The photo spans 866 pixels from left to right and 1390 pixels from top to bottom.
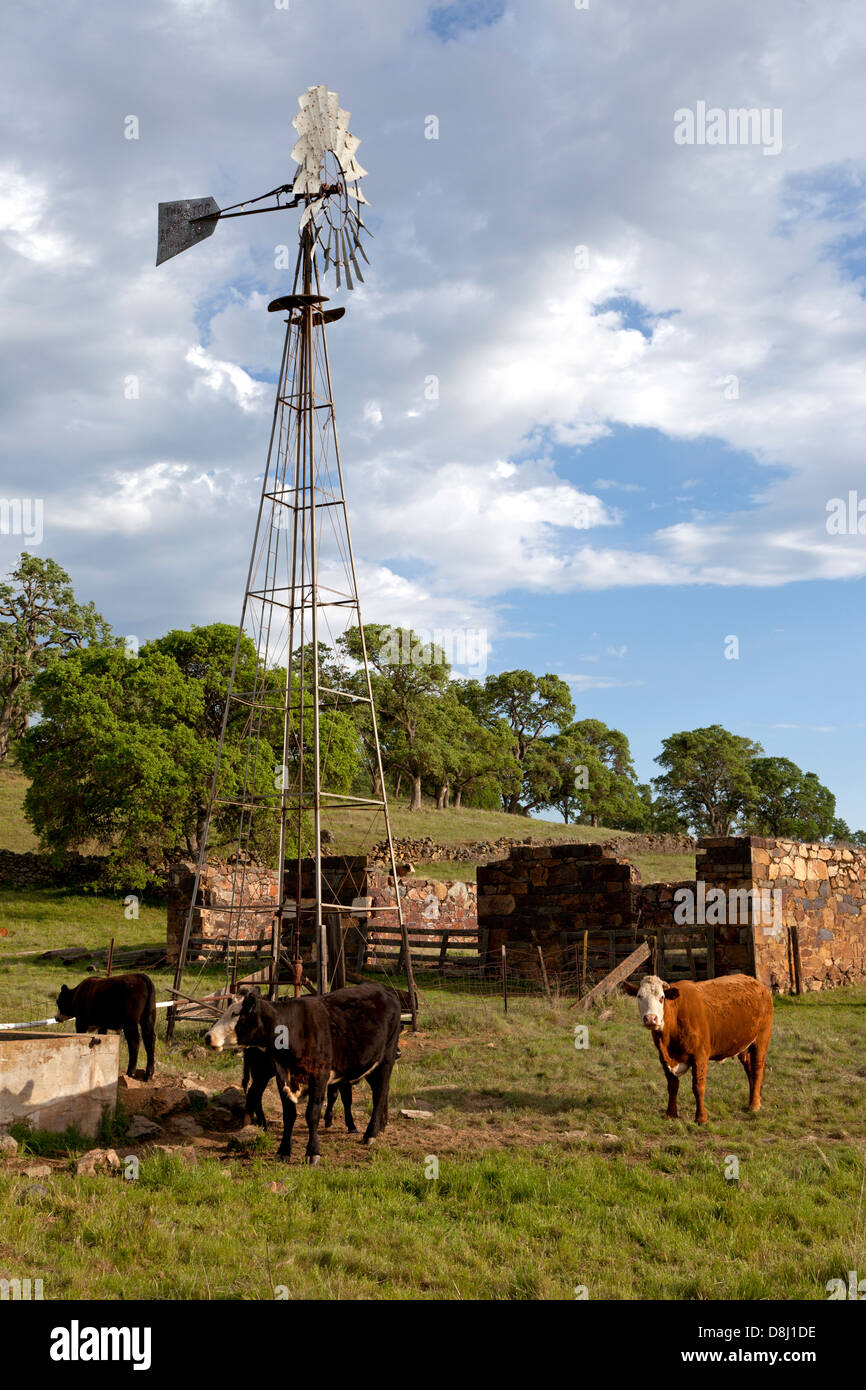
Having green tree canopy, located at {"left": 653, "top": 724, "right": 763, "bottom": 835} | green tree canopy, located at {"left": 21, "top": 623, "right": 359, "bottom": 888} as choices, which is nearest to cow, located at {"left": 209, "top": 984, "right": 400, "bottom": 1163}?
green tree canopy, located at {"left": 21, "top": 623, "right": 359, "bottom": 888}

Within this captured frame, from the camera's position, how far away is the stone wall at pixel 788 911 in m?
19.9

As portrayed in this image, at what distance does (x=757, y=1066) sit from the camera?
11.0 m

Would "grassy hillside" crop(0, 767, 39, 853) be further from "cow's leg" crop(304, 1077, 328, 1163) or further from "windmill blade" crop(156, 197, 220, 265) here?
"cow's leg" crop(304, 1077, 328, 1163)

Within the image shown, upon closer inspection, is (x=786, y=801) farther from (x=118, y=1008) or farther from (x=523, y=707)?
(x=118, y=1008)

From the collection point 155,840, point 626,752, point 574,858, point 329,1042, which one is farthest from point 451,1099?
point 626,752

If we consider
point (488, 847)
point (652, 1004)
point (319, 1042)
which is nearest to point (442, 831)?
point (488, 847)

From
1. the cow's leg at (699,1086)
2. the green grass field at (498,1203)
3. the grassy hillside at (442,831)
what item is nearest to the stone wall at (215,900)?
the grassy hillside at (442,831)

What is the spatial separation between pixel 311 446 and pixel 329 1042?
10.8 meters

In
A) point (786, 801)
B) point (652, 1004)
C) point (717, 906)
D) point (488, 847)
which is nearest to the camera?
point (652, 1004)

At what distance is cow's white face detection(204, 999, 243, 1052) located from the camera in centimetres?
850

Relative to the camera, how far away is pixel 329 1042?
9.37 metres

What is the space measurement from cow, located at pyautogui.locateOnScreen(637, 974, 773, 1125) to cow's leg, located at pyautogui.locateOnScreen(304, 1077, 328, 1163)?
129 inches

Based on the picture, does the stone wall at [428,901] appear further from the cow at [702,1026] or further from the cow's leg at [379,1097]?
the cow's leg at [379,1097]

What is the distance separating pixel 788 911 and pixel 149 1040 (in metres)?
14.2
